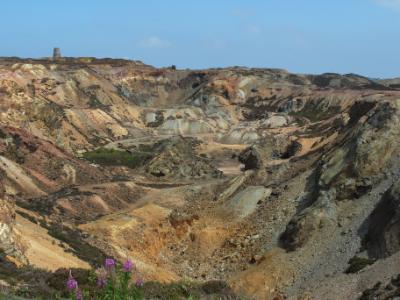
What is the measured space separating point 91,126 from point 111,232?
221 ft

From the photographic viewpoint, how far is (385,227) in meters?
38.2

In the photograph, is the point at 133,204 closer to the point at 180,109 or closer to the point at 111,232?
the point at 111,232

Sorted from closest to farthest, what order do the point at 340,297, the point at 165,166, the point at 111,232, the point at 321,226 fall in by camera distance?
1. the point at 340,297
2. the point at 321,226
3. the point at 111,232
4. the point at 165,166

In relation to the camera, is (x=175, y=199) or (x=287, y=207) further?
(x=175, y=199)

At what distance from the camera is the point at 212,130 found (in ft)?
410

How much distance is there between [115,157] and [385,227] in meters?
59.1

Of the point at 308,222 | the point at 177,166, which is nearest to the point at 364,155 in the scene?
the point at 308,222

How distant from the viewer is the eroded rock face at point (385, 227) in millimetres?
36969

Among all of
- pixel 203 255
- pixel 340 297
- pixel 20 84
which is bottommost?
pixel 203 255

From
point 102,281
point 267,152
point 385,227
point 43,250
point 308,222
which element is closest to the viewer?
point 102,281

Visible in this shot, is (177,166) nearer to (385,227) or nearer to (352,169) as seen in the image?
(352,169)

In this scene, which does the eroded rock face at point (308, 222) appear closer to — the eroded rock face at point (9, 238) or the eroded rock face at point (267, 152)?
the eroded rock face at point (9, 238)

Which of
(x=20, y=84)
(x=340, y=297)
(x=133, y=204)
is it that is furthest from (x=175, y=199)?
(x=20, y=84)

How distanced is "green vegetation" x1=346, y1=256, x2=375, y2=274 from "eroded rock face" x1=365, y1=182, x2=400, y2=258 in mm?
1125
